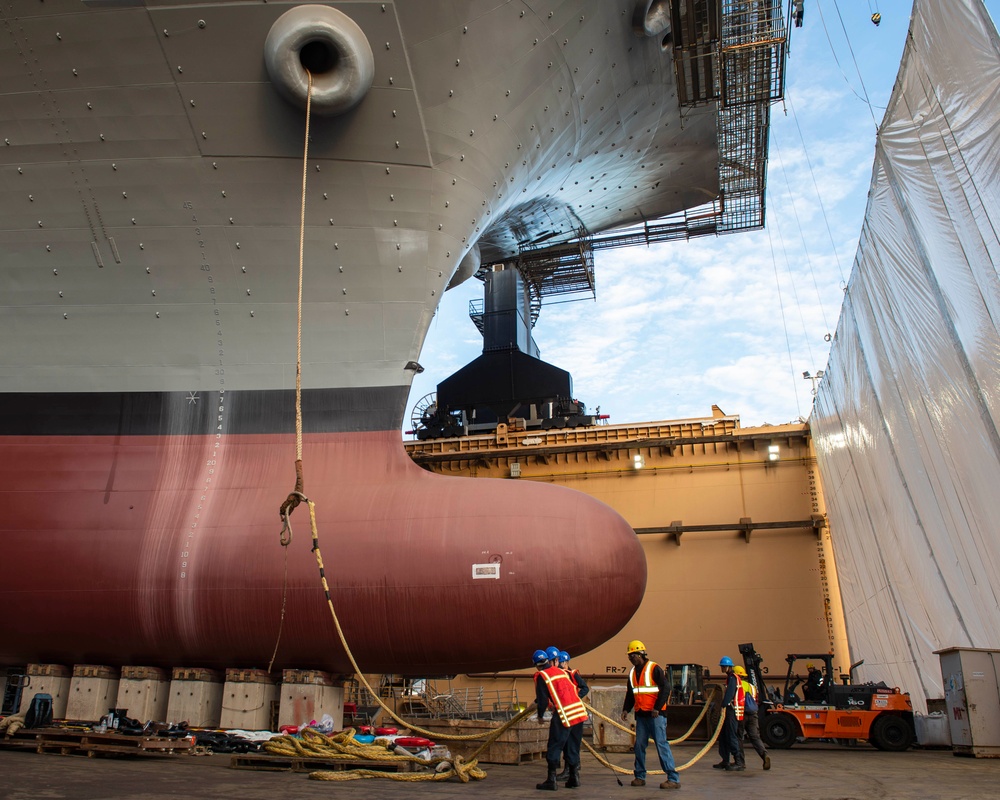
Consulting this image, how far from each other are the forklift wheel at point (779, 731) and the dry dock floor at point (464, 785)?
286 cm

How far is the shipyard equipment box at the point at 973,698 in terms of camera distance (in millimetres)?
8109

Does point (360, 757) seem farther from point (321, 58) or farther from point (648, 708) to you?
point (321, 58)

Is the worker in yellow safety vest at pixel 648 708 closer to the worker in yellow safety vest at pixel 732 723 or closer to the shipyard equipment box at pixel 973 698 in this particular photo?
the worker in yellow safety vest at pixel 732 723

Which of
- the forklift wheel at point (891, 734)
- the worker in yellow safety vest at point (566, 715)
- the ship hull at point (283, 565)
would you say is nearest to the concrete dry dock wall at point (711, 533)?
the forklift wheel at point (891, 734)

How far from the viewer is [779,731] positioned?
1057cm

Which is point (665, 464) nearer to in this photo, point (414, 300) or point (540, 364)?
point (540, 364)

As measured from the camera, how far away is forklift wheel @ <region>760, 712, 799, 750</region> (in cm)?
1048

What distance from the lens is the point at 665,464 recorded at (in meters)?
17.0

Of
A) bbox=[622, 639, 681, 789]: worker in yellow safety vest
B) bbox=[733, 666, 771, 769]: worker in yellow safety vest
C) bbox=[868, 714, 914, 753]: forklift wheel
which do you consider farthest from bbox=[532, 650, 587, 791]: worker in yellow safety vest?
bbox=[868, 714, 914, 753]: forklift wheel

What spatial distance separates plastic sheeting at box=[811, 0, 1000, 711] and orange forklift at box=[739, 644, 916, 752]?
490mm

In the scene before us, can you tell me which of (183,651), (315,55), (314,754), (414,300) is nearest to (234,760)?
(314,754)

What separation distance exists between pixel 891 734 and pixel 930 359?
5.22 m

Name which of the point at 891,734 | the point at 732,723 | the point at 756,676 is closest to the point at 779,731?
the point at 756,676

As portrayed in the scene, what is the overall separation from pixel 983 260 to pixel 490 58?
5.90 metres
